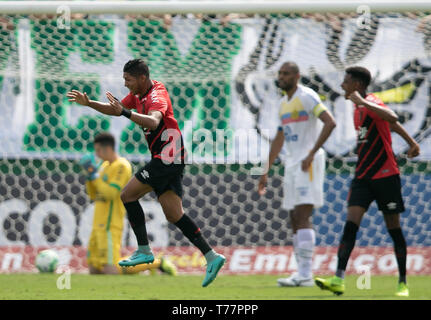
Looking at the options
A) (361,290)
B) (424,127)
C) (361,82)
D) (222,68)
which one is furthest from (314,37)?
(361,290)

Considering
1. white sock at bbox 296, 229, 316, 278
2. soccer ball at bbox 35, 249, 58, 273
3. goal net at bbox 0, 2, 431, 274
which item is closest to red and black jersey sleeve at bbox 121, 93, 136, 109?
white sock at bbox 296, 229, 316, 278

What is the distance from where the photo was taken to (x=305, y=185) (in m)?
6.95

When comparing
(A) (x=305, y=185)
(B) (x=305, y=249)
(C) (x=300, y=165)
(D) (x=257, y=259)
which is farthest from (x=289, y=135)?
(D) (x=257, y=259)

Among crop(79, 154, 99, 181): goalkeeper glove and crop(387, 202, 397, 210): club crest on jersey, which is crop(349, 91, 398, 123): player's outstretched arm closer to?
crop(387, 202, 397, 210): club crest on jersey

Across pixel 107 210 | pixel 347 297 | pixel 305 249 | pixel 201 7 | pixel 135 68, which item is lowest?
pixel 347 297

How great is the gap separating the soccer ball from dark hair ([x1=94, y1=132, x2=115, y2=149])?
1350mm

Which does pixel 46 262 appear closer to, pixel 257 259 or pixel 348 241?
pixel 257 259

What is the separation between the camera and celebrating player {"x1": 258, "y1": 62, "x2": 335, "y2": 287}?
22.9 feet

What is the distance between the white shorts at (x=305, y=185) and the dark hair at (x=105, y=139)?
2.20 meters

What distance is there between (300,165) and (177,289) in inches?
60.1

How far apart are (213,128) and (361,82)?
326 centimetres

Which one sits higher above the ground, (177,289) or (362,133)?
(362,133)

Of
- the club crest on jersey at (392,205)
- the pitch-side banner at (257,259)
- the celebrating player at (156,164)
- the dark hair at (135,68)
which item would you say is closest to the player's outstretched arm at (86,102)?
the celebrating player at (156,164)

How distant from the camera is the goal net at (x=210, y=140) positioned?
8.66 metres
